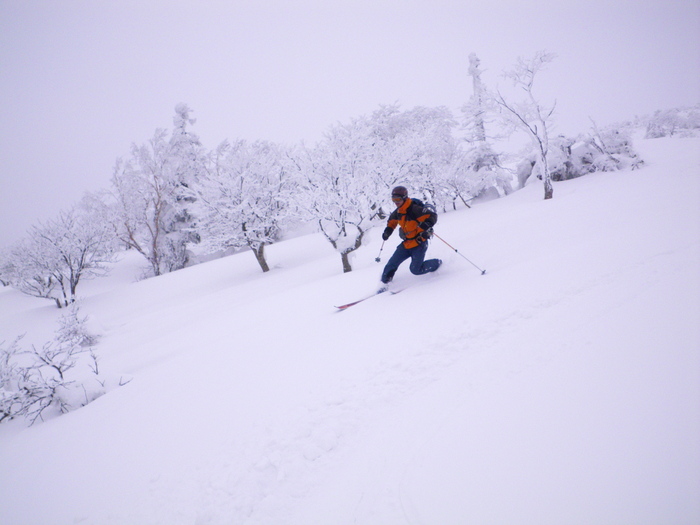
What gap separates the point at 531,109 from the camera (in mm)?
14242

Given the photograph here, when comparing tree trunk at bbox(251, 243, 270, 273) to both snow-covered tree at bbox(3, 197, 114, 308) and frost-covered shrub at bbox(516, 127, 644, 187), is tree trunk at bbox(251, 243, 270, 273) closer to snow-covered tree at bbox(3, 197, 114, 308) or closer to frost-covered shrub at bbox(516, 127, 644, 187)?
snow-covered tree at bbox(3, 197, 114, 308)

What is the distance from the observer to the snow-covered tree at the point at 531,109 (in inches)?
554

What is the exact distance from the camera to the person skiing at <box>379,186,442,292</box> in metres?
5.36

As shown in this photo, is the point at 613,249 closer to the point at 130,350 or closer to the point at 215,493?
the point at 215,493

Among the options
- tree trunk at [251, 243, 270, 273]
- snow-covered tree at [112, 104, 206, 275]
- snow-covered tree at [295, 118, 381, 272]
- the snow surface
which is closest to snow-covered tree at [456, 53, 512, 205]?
snow-covered tree at [295, 118, 381, 272]

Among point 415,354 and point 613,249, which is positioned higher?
point 613,249

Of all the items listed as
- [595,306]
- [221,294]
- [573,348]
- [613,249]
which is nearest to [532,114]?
[613,249]

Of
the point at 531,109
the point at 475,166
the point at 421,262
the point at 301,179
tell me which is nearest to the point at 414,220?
the point at 421,262

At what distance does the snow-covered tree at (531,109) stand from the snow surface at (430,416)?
34.9 ft

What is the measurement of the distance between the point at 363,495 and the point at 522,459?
1.12 meters

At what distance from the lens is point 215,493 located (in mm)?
2369

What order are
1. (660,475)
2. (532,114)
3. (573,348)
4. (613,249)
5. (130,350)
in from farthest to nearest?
1. (532,114)
2. (130,350)
3. (613,249)
4. (573,348)
5. (660,475)

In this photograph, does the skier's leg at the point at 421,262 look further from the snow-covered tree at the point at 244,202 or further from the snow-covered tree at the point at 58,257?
the snow-covered tree at the point at 58,257

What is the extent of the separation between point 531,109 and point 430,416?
16.7 metres
